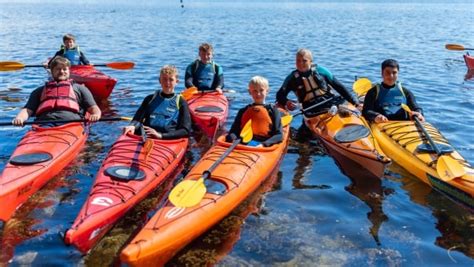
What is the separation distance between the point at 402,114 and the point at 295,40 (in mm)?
16503

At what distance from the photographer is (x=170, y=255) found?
13.3 feet

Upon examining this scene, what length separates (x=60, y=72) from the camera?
6.28m

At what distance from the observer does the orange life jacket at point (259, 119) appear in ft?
19.1

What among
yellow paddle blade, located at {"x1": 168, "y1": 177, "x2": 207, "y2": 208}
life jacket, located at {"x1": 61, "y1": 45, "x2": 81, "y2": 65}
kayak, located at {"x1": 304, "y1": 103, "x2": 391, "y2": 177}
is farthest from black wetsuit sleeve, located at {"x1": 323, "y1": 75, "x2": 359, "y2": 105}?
life jacket, located at {"x1": 61, "y1": 45, "x2": 81, "y2": 65}

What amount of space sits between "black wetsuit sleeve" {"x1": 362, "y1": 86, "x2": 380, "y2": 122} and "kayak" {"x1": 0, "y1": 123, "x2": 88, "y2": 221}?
4112 millimetres

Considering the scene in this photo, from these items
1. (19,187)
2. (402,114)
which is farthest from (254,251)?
(402,114)

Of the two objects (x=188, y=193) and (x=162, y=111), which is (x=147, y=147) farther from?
(x=188, y=193)

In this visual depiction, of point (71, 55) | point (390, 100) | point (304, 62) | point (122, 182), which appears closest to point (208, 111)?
point (304, 62)

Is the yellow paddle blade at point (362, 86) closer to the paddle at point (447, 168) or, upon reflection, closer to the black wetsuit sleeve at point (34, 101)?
the paddle at point (447, 168)

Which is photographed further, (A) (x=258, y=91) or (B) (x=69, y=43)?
(B) (x=69, y=43)

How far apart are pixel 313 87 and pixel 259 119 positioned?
1.88m

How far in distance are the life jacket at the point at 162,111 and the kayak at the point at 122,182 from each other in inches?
11.0

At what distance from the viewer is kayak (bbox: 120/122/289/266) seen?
3770 millimetres

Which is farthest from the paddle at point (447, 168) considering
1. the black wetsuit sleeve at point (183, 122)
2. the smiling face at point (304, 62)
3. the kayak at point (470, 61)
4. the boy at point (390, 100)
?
the kayak at point (470, 61)
